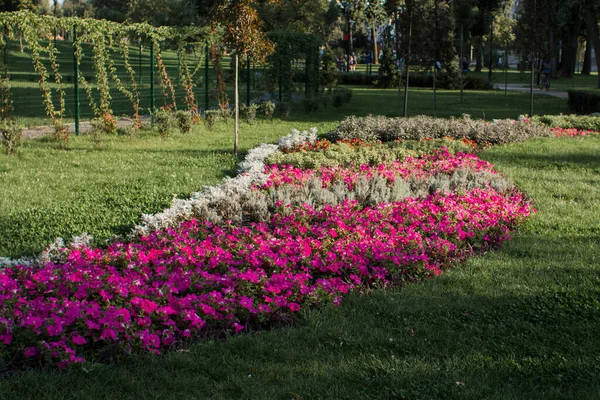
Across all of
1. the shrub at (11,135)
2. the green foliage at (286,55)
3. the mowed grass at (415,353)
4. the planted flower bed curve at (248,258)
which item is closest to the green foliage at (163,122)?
the shrub at (11,135)

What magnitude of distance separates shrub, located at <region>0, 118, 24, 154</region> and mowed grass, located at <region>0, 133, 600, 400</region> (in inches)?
318

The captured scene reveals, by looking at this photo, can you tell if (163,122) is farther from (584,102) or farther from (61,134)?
(584,102)

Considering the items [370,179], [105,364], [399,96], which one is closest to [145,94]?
[399,96]

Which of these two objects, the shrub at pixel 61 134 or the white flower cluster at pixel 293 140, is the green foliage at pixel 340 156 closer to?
the white flower cluster at pixel 293 140

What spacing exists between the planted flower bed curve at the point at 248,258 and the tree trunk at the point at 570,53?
4252cm

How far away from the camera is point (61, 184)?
29.7 feet

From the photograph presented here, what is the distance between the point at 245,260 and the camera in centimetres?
557

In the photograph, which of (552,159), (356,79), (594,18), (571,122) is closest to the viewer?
(552,159)

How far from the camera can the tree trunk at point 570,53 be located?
47188 mm

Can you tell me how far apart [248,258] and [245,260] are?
0.07 metres

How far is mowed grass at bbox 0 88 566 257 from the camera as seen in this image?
7.02m

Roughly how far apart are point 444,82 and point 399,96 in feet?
25.6

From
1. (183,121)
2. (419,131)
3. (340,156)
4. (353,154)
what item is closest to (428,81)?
(419,131)

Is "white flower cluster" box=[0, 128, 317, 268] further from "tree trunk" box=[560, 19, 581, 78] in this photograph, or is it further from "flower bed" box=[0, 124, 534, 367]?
"tree trunk" box=[560, 19, 581, 78]
